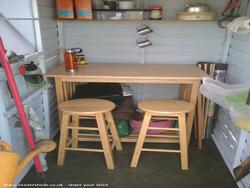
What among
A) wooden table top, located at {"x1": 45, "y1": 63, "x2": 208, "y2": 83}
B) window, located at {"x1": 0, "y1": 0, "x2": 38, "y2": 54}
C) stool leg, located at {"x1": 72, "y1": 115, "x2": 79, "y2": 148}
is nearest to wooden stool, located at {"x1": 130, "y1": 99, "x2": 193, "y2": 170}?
wooden table top, located at {"x1": 45, "y1": 63, "x2": 208, "y2": 83}

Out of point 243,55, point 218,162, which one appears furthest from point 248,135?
point 243,55

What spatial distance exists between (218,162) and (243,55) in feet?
3.24

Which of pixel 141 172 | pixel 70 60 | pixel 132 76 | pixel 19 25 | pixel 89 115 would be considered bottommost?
pixel 141 172

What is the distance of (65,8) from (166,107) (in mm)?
1339

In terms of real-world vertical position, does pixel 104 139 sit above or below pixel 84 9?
below

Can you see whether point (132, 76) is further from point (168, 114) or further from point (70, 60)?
point (70, 60)

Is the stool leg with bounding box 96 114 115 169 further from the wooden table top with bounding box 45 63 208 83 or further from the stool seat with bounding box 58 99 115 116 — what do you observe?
the wooden table top with bounding box 45 63 208 83

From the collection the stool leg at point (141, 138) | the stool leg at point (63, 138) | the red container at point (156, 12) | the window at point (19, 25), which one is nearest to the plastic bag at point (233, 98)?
the stool leg at point (141, 138)

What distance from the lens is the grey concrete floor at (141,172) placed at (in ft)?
5.76

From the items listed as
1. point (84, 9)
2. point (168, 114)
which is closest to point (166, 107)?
point (168, 114)

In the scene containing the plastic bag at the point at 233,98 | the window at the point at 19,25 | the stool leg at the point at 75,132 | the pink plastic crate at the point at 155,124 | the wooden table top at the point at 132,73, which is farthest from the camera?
the pink plastic crate at the point at 155,124

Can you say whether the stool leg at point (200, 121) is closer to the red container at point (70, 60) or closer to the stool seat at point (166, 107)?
the stool seat at point (166, 107)

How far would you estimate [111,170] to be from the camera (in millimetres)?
1897

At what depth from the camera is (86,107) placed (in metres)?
1.80
